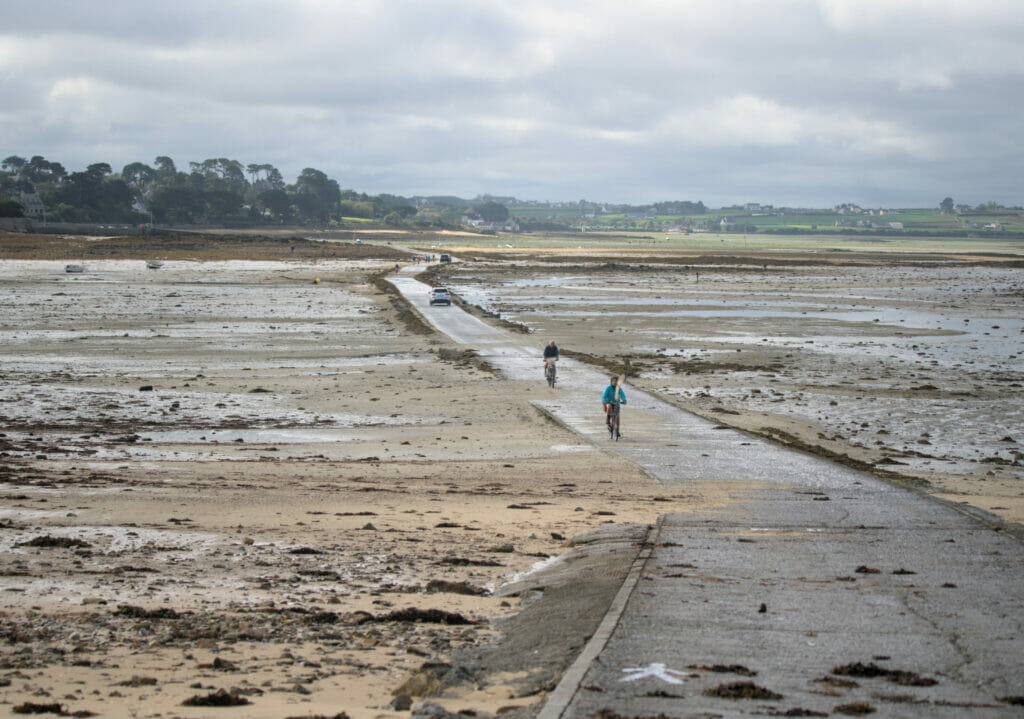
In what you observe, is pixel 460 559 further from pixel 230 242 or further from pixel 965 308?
pixel 230 242

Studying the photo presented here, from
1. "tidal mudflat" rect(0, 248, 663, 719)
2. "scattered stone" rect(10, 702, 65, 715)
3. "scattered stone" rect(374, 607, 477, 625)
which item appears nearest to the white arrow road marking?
"tidal mudflat" rect(0, 248, 663, 719)

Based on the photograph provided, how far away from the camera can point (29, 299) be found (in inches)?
2410

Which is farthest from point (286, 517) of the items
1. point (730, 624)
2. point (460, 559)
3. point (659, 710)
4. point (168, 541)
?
point (659, 710)

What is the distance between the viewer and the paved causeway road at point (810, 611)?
752 cm

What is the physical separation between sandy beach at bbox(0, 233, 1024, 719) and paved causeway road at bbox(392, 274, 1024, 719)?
947 millimetres

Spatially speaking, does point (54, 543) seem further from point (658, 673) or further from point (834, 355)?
point (834, 355)

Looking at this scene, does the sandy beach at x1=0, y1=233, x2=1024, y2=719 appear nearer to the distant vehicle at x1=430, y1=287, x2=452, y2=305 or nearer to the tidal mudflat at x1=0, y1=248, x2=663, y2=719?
the tidal mudflat at x1=0, y1=248, x2=663, y2=719

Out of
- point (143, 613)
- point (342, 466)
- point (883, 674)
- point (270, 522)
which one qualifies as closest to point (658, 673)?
point (883, 674)

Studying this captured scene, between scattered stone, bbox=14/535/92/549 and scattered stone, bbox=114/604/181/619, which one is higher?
scattered stone, bbox=114/604/181/619

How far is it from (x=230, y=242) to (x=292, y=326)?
110210 mm

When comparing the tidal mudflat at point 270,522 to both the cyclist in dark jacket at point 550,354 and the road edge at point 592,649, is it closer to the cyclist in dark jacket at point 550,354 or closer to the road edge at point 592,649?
the road edge at point 592,649

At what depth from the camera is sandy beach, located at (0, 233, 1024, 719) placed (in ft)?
28.8

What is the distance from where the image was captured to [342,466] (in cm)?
1934

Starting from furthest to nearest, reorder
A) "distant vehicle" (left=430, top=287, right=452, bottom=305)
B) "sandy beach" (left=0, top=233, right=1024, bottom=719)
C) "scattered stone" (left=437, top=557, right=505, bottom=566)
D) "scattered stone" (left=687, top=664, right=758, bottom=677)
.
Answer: "distant vehicle" (left=430, top=287, right=452, bottom=305), "scattered stone" (left=437, top=557, right=505, bottom=566), "sandy beach" (left=0, top=233, right=1024, bottom=719), "scattered stone" (left=687, top=664, right=758, bottom=677)
